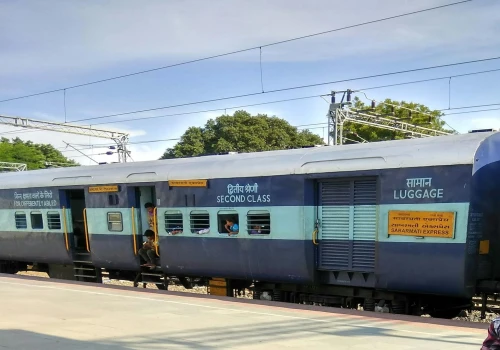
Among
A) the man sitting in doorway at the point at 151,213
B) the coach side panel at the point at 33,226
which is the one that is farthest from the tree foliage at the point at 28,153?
the man sitting in doorway at the point at 151,213

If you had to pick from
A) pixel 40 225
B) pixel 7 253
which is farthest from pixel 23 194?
pixel 7 253

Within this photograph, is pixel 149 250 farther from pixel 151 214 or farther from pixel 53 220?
pixel 53 220

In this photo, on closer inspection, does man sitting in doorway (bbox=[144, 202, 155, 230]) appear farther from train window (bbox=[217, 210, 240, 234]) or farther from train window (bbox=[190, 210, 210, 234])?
train window (bbox=[217, 210, 240, 234])

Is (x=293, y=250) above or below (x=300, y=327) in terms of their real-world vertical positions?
above

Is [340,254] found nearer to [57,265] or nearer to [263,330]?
[263,330]

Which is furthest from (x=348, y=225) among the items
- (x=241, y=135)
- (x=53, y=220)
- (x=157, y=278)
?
(x=241, y=135)

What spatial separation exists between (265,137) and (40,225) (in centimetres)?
2801

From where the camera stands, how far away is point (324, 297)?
363 inches

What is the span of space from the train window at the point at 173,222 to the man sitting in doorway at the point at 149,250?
0.62m

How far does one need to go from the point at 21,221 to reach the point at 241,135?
26404 mm

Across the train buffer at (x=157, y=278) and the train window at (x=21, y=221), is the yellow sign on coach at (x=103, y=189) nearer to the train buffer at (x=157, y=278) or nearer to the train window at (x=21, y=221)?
the train buffer at (x=157, y=278)

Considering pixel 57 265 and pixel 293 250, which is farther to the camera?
pixel 57 265

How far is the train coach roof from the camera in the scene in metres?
7.61

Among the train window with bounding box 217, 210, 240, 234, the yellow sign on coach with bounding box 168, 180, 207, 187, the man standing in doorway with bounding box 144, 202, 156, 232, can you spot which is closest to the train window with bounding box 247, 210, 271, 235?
the train window with bounding box 217, 210, 240, 234
